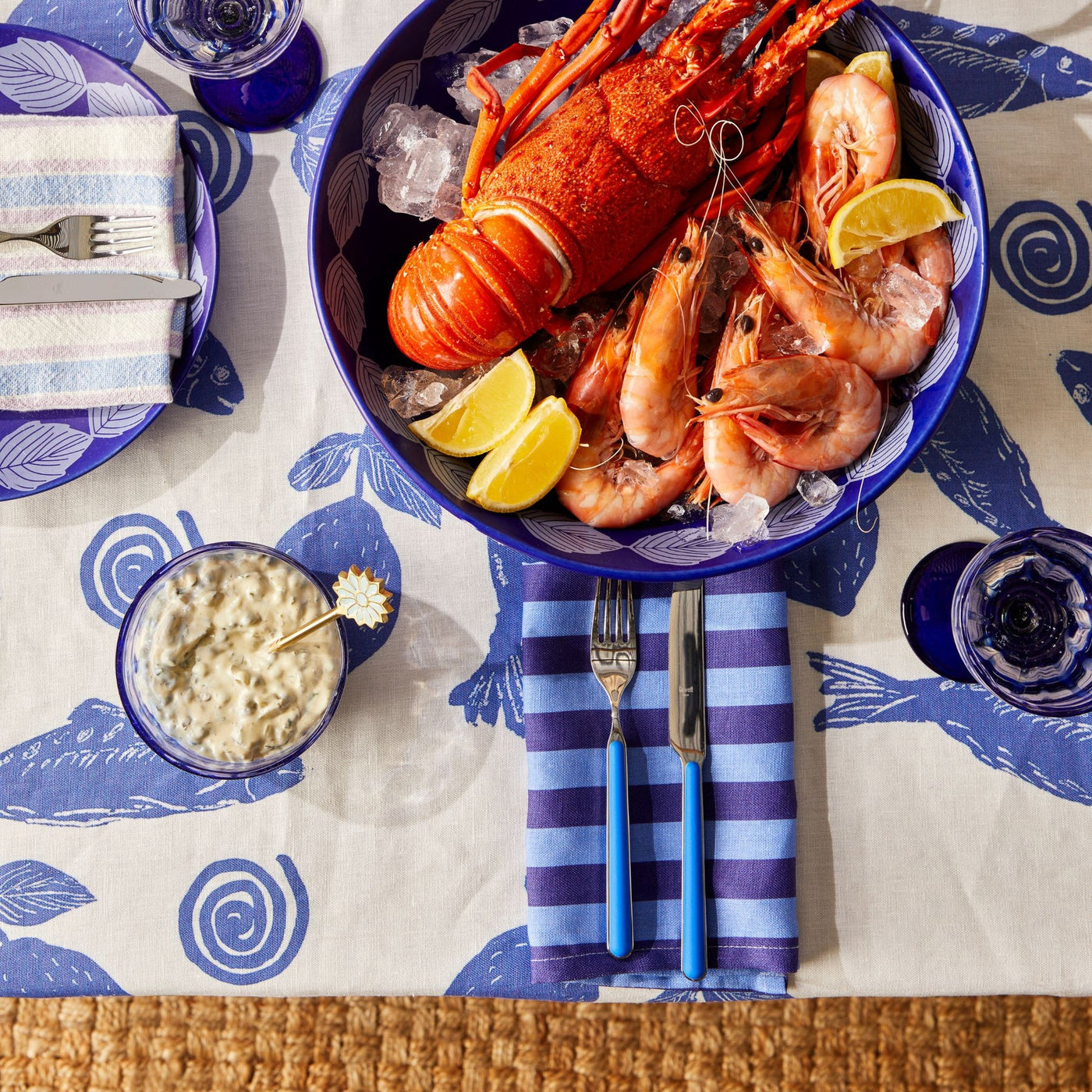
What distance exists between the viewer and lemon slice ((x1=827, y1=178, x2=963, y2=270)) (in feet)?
3.18

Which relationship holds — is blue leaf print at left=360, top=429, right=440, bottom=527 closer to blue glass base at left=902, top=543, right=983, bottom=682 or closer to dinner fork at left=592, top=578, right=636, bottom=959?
dinner fork at left=592, top=578, right=636, bottom=959

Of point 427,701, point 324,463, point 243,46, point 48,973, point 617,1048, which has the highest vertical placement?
point 243,46

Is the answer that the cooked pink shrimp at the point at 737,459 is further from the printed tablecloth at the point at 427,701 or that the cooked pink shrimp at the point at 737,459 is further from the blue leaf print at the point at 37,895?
the blue leaf print at the point at 37,895

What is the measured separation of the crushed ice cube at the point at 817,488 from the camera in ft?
3.31

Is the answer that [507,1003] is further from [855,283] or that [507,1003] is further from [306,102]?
[306,102]

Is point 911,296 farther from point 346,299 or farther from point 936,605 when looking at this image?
point 346,299

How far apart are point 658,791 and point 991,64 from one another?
3.37 ft

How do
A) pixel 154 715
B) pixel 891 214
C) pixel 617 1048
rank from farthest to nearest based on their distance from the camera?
pixel 617 1048
pixel 154 715
pixel 891 214

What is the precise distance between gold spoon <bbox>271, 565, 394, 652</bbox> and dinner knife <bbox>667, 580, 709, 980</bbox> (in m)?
0.36

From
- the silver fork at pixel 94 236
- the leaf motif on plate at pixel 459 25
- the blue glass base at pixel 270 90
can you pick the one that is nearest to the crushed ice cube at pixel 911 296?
the leaf motif on plate at pixel 459 25

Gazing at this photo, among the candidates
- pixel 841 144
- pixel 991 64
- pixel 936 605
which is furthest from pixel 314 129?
pixel 936 605

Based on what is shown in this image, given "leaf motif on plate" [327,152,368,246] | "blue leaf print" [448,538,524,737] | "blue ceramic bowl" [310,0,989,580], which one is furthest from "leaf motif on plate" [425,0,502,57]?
"blue leaf print" [448,538,524,737]

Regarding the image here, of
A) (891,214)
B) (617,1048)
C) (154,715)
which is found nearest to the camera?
(891,214)

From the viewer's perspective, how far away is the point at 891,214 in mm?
979
